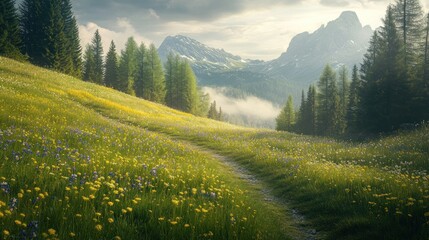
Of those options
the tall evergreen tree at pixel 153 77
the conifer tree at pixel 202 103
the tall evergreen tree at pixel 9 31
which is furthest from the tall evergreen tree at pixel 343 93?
the tall evergreen tree at pixel 9 31

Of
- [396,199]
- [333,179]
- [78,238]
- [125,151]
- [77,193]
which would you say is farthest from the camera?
[125,151]

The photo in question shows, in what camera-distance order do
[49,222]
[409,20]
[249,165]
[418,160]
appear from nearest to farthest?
[49,222]
[418,160]
[249,165]
[409,20]

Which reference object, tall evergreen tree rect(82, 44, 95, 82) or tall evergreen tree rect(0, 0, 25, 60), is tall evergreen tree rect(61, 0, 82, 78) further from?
tall evergreen tree rect(0, 0, 25, 60)

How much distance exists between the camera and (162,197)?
7.27 m

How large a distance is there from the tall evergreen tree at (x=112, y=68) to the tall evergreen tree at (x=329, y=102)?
52.1 meters

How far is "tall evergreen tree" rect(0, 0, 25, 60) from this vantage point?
52.5 m

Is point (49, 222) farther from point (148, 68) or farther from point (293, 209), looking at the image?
point (148, 68)

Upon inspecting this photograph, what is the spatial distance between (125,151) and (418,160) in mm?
13429

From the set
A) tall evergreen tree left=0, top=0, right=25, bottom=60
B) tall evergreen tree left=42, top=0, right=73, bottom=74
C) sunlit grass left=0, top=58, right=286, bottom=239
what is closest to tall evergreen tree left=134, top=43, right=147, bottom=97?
tall evergreen tree left=42, top=0, right=73, bottom=74

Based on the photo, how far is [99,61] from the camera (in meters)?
83.5

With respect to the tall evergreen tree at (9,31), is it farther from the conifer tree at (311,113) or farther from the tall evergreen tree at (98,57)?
the conifer tree at (311,113)

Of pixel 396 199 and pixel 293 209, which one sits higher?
pixel 396 199

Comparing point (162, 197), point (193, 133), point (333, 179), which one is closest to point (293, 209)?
point (333, 179)

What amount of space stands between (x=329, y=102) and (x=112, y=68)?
5600 cm
